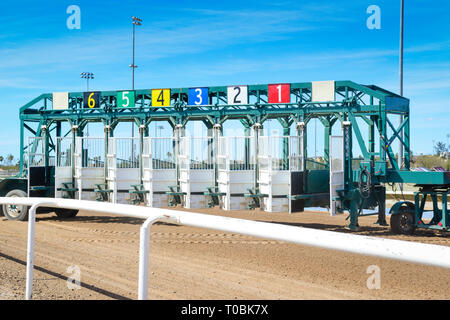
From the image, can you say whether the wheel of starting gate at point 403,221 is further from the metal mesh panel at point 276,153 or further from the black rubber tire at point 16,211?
the black rubber tire at point 16,211

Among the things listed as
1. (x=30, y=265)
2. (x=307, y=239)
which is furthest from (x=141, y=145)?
(x=307, y=239)

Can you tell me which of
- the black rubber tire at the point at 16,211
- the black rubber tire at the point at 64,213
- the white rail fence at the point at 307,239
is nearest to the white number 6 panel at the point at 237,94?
the black rubber tire at the point at 64,213

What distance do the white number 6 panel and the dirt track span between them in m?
3.37

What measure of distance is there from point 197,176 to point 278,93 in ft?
9.35

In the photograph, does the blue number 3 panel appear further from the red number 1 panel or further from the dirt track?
the dirt track

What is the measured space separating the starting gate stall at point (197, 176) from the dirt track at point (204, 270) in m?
1.01

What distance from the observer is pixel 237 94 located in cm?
1247

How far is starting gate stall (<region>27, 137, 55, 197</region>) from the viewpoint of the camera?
46.0ft

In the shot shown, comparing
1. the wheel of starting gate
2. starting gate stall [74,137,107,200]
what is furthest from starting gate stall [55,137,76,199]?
the wheel of starting gate

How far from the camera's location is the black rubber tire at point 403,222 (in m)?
12.4

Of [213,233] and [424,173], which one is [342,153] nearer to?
[424,173]

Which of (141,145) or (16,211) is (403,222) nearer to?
(141,145)
